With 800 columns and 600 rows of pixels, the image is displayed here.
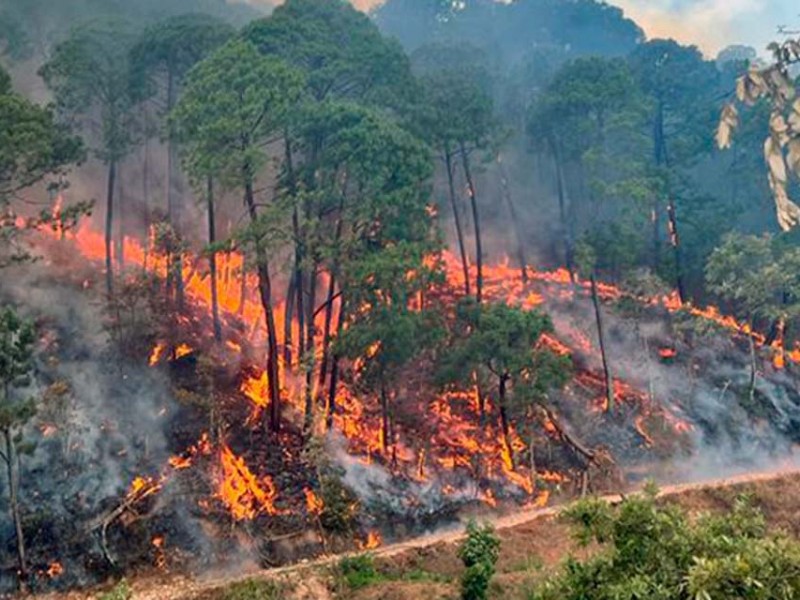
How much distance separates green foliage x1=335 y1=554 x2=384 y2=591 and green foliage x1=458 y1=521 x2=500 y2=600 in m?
3.38

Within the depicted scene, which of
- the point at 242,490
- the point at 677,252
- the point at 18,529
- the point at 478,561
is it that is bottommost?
the point at 478,561

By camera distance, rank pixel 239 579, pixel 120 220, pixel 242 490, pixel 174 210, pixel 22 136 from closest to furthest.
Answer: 1. pixel 239 579
2. pixel 22 136
3. pixel 242 490
4. pixel 120 220
5. pixel 174 210

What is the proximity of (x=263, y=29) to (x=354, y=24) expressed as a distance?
6.71 m

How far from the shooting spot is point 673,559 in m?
8.59

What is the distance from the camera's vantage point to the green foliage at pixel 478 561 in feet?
72.4

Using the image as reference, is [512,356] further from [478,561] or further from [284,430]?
[478,561]

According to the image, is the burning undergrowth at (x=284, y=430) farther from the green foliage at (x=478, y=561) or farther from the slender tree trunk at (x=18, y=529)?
the green foliage at (x=478, y=561)

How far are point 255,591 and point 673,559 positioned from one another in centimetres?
1762

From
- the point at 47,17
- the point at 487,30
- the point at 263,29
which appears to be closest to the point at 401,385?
the point at 263,29

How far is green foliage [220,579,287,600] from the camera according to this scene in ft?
75.0

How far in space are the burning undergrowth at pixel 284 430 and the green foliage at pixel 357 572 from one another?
10.0ft

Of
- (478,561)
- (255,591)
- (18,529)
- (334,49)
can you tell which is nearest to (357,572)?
(255,591)

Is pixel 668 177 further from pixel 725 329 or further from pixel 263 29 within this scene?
pixel 263 29

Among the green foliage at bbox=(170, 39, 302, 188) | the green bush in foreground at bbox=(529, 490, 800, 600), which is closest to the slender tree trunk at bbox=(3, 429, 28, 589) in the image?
the green foliage at bbox=(170, 39, 302, 188)
